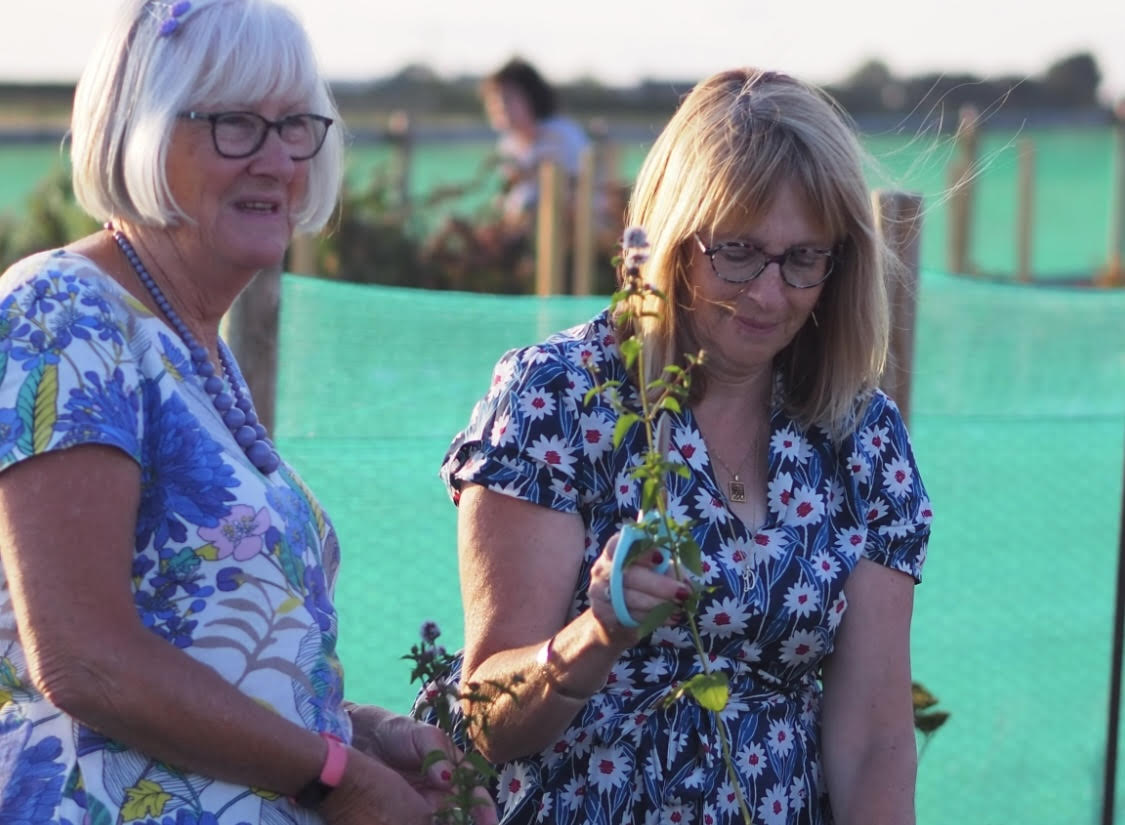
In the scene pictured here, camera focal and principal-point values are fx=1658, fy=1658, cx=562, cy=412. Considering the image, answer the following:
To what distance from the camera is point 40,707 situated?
1904 mm

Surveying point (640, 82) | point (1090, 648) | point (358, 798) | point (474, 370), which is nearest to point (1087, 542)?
point (1090, 648)

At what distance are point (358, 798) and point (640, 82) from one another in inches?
977

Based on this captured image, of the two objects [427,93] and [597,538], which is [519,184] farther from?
[427,93]

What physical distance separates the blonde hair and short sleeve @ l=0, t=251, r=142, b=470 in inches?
31.0

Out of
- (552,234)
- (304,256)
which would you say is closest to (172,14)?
(304,256)

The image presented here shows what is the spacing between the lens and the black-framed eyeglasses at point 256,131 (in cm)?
204

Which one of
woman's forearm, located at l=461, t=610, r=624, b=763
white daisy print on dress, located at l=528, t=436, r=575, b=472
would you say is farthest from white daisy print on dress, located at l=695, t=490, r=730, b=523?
woman's forearm, located at l=461, t=610, r=624, b=763

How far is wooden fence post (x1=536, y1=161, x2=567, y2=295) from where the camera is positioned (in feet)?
31.6

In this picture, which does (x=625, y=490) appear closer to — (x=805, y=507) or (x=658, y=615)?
(x=805, y=507)

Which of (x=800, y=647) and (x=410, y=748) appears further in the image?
(x=800, y=647)

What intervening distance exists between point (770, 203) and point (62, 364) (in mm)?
1093

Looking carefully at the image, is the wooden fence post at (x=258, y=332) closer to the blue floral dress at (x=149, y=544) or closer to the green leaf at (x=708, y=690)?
the blue floral dress at (x=149, y=544)

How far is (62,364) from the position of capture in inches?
72.7

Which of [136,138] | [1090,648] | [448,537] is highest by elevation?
[136,138]
